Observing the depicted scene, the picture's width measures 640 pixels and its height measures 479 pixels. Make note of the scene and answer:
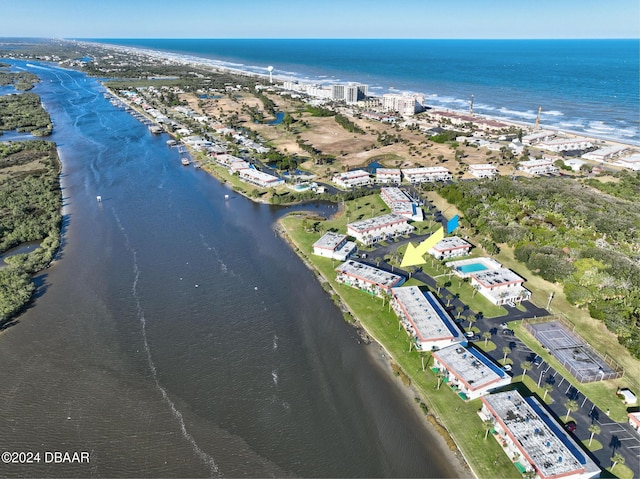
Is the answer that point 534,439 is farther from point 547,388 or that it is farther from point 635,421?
point 635,421

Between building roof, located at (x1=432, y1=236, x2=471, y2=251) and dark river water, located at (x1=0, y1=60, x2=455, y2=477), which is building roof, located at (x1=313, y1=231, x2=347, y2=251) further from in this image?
building roof, located at (x1=432, y1=236, x2=471, y2=251)

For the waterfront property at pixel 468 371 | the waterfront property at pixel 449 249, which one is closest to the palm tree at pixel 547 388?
the waterfront property at pixel 468 371

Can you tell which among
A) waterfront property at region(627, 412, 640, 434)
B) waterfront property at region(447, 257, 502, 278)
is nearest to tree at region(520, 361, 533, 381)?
waterfront property at region(627, 412, 640, 434)

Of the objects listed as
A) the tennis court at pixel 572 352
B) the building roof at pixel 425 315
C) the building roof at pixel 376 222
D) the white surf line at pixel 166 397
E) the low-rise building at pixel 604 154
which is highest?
the low-rise building at pixel 604 154

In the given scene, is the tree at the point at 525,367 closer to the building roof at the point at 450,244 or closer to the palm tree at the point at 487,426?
the palm tree at the point at 487,426

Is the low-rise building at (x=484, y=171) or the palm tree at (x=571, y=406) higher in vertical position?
the low-rise building at (x=484, y=171)

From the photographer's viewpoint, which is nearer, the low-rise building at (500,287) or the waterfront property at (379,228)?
the low-rise building at (500,287)
